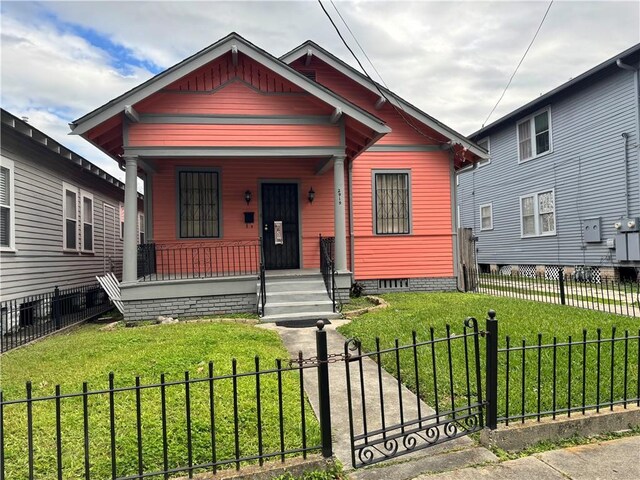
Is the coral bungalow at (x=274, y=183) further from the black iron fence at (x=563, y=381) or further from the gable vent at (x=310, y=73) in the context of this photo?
the black iron fence at (x=563, y=381)

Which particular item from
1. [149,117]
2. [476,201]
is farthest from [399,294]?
[476,201]

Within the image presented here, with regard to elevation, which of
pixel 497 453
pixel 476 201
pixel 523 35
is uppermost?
pixel 523 35

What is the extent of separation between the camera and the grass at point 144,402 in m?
3.16

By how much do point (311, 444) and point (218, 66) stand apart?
887cm

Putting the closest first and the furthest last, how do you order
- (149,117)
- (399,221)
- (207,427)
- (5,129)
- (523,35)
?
(207,427), (5,129), (149,117), (523,35), (399,221)

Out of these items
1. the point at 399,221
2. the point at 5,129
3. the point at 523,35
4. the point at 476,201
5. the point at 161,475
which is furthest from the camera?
the point at 476,201

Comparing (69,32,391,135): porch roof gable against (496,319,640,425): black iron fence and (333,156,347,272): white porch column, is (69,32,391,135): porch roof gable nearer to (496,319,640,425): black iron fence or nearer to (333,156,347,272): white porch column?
(333,156,347,272): white porch column

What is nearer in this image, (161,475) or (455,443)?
(161,475)

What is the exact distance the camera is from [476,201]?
74.4 ft

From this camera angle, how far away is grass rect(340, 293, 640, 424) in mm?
4184

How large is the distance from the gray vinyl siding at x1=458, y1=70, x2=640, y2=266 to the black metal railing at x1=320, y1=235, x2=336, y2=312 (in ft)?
32.3

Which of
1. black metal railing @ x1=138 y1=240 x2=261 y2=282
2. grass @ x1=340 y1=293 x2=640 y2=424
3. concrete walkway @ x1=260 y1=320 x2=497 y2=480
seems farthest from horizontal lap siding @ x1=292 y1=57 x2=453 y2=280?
concrete walkway @ x1=260 y1=320 x2=497 y2=480

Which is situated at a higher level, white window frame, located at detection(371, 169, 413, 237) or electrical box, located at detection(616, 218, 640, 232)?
white window frame, located at detection(371, 169, 413, 237)

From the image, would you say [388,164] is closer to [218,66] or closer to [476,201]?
[218,66]
